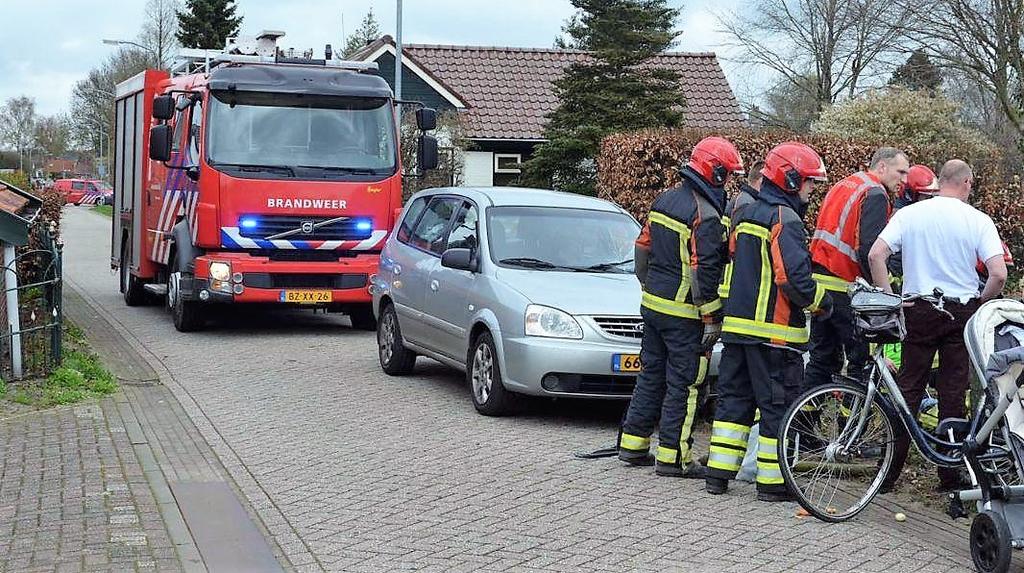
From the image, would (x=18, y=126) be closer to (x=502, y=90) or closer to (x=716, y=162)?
(x=502, y=90)

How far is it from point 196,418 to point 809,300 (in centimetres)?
480

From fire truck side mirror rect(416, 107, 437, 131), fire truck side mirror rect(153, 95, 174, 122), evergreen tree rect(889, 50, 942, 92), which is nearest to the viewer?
fire truck side mirror rect(153, 95, 174, 122)

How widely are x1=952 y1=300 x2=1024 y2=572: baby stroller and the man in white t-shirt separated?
99 cm

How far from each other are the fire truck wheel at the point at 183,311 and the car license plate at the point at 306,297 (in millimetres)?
1094

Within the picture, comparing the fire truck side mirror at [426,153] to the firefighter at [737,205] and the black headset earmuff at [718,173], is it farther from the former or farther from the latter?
the black headset earmuff at [718,173]

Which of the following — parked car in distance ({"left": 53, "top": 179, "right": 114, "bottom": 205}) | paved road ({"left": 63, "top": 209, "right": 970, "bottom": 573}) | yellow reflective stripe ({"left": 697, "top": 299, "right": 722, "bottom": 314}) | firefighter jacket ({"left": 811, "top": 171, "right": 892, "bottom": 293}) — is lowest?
parked car in distance ({"left": 53, "top": 179, "right": 114, "bottom": 205})

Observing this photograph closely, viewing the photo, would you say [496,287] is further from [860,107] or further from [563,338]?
[860,107]

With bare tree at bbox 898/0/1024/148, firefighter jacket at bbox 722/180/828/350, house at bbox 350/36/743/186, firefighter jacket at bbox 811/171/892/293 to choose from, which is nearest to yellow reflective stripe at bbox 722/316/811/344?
firefighter jacket at bbox 722/180/828/350

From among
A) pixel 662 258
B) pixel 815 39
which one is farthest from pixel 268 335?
pixel 815 39

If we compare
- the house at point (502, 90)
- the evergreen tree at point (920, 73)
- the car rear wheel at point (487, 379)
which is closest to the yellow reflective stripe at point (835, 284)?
the car rear wheel at point (487, 379)

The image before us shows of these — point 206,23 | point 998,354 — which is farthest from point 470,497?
point 206,23

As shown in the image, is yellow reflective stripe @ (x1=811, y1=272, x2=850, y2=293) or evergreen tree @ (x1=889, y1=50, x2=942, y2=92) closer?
yellow reflective stripe @ (x1=811, y1=272, x2=850, y2=293)

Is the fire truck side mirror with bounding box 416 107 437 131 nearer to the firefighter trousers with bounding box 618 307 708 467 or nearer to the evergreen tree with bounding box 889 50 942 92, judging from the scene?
the firefighter trousers with bounding box 618 307 708 467

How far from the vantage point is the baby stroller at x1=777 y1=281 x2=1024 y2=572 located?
19.8 ft
